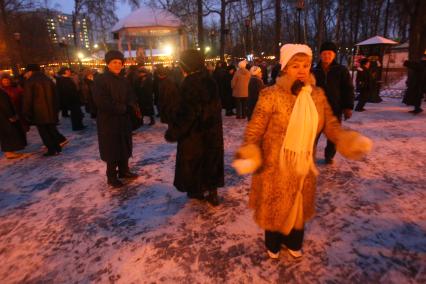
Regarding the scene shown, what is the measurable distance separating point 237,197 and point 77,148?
4.60m

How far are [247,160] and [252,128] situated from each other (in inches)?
11.1

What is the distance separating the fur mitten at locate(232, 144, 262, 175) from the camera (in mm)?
2035

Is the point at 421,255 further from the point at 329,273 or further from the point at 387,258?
the point at 329,273

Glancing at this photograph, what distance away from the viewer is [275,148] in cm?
224

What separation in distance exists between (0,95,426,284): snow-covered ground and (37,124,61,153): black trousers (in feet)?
2.91

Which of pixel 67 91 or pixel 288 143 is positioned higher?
pixel 67 91

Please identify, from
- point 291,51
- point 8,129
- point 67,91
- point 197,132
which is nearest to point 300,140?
point 291,51

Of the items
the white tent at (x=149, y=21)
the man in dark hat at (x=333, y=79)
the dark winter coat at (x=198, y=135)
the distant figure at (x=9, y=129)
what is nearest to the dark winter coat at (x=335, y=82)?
the man in dark hat at (x=333, y=79)

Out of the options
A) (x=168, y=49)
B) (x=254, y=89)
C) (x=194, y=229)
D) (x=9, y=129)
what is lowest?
(x=194, y=229)

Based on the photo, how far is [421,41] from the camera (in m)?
14.3

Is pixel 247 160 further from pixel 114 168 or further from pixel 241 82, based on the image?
pixel 241 82

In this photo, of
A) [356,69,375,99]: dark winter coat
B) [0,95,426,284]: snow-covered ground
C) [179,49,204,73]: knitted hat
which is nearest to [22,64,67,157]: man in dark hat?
[0,95,426,284]: snow-covered ground

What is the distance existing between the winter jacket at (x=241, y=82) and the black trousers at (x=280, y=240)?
624cm

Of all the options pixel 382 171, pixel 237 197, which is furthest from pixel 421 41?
pixel 237 197
